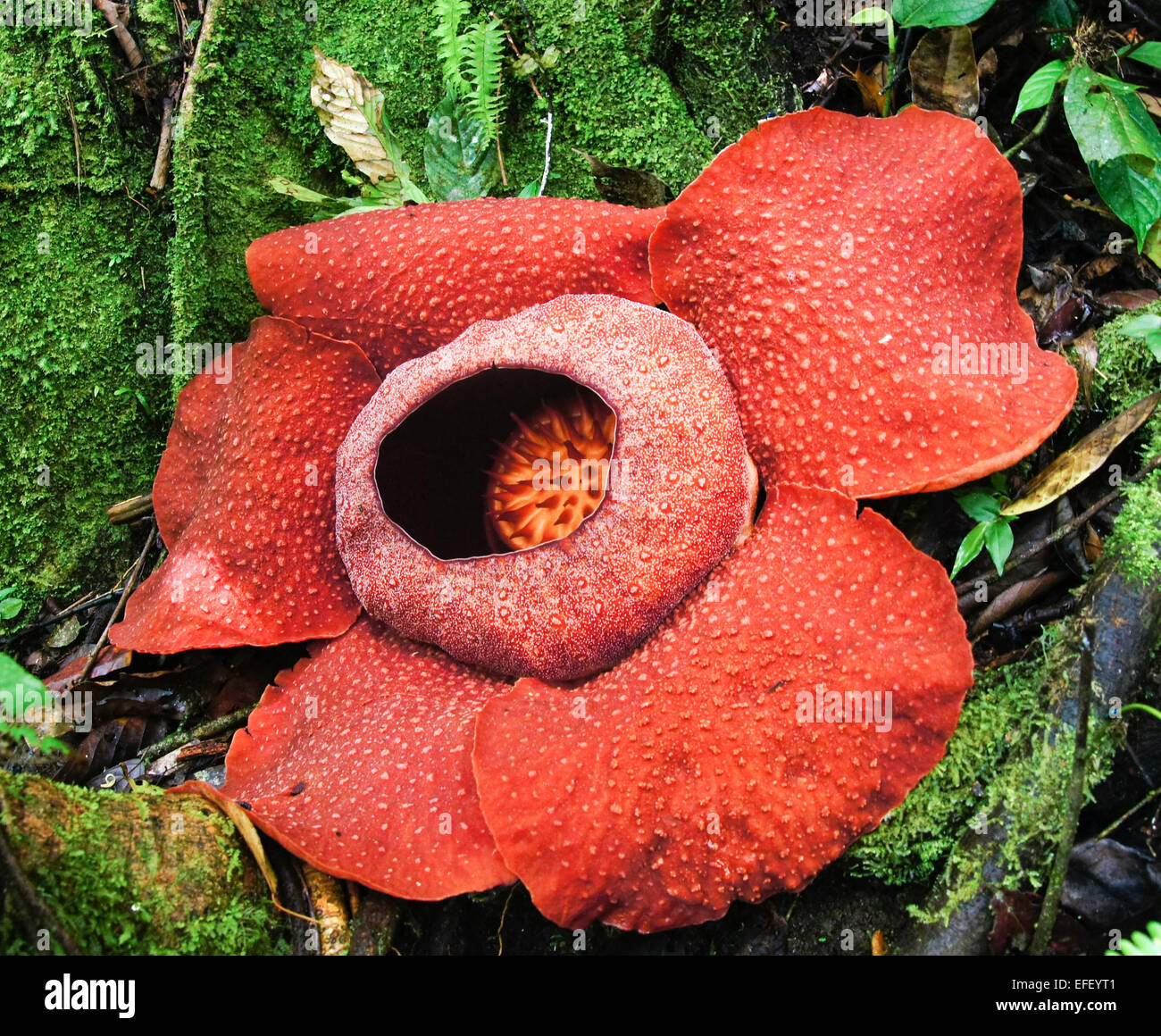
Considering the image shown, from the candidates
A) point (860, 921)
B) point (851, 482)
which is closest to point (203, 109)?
point (851, 482)

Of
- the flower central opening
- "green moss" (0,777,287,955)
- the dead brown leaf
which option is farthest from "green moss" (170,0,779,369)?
"green moss" (0,777,287,955)

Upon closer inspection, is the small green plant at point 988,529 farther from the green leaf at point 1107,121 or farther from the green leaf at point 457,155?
the green leaf at point 457,155

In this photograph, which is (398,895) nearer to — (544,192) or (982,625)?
(982,625)

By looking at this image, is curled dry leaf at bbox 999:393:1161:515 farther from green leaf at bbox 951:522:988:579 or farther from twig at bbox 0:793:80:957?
twig at bbox 0:793:80:957

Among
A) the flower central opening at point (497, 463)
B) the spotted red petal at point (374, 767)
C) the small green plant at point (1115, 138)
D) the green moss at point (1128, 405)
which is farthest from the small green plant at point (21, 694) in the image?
the small green plant at point (1115, 138)

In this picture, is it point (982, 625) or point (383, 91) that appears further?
point (383, 91)
